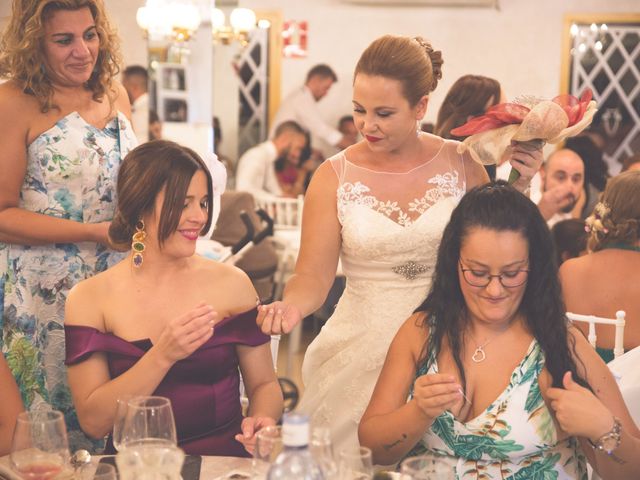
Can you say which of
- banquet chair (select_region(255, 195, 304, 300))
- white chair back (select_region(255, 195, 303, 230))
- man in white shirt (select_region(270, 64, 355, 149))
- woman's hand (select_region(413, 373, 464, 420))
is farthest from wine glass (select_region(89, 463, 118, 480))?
man in white shirt (select_region(270, 64, 355, 149))

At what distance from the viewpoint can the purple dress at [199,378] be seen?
212 cm

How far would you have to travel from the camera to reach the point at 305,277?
8.25 ft

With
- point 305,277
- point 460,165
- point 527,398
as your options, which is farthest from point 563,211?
point 527,398

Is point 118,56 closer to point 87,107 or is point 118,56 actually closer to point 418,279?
point 87,107

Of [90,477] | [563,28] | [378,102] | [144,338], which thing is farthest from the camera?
[563,28]

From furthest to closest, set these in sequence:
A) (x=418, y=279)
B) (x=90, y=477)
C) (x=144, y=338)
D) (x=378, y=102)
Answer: (x=418, y=279), (x=378, y=102), (x=144, y=338), (x=90, y=477)

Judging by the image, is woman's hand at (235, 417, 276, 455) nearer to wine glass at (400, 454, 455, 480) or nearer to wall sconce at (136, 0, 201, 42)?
wine glass at (400, 454, 455, 480)

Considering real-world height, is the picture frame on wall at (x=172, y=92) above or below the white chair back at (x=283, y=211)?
above

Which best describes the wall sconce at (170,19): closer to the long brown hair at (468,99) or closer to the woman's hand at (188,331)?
the long brown hair at (468,99)

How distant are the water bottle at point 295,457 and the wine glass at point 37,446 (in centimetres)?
40

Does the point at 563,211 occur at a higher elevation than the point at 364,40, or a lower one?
lower

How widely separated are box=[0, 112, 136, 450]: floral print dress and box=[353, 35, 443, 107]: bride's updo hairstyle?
79 centimetres

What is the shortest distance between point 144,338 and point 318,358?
0.71 m

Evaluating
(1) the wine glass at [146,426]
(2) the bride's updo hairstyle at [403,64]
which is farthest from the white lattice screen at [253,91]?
(1) the wine glass at [146,426]
